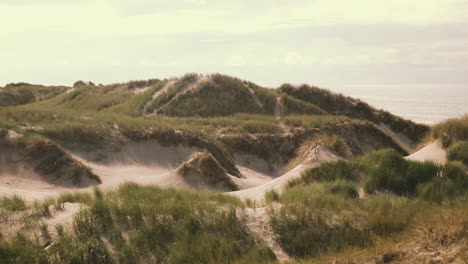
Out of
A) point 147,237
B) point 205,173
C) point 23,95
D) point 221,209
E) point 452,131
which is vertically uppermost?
point 23,95

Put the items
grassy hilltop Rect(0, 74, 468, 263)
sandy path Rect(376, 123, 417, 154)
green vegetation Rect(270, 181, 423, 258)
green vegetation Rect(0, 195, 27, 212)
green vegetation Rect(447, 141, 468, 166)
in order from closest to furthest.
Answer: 1. grassy hilltop Rect(0, 74, 468, 263)
2. green vegetation Rect(270, 181, 423, 258)
3. green vegetation Rect(0, 195, 27, 212)
4. green vegetation Rect(447, 141, 468, 166)
5. sandy path Rect(376, 123, 417, 154)

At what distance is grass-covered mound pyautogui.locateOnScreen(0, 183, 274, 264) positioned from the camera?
573 cm

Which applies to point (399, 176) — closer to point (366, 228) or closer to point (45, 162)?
point (366, 228)

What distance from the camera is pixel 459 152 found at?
9.61 m

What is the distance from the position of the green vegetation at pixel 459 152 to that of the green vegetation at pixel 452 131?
0.72m

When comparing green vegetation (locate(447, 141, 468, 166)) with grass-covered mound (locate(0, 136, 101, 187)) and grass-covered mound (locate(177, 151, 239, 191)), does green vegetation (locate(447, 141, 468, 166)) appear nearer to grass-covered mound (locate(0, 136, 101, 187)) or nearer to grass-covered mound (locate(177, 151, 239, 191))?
grass-covered mound (locate(177, 151, 239, 191))

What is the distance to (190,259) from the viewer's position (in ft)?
18.8

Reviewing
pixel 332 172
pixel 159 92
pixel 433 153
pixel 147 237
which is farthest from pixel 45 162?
pixel 159 92

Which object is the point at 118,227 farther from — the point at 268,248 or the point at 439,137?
the point at 439,137

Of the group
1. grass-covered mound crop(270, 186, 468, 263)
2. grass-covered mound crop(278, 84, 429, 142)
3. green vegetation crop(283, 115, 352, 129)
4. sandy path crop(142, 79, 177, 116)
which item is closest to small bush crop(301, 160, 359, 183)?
grass-covered mound crop(270, 186, 468, 263)

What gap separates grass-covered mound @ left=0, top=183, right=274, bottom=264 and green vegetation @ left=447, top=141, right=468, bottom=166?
5790mm

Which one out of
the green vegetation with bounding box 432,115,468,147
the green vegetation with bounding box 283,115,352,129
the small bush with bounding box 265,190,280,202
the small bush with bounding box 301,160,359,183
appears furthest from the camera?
the green vegetation with bounding box 283,115,352,129

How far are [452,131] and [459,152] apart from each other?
5.01 feet

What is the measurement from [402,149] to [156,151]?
46.7ft
